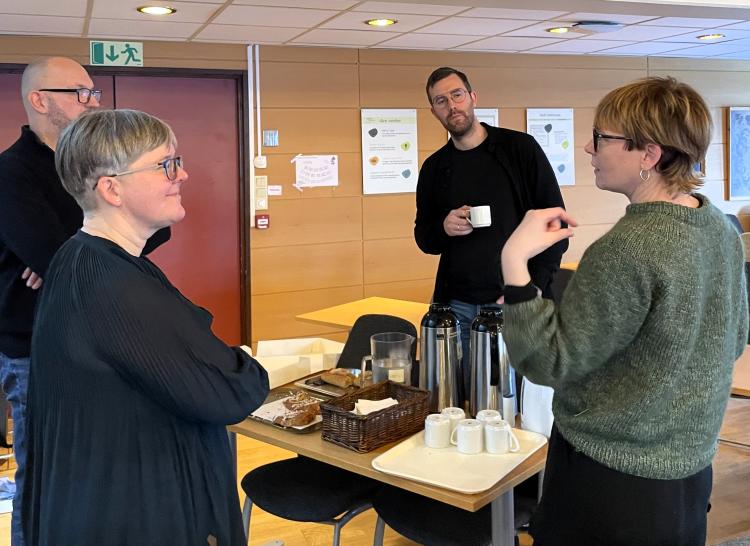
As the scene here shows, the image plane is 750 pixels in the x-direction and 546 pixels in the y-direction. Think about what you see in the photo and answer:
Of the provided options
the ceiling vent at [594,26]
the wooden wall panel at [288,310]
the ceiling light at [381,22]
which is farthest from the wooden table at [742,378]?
the wooden wall panel at [288,310]

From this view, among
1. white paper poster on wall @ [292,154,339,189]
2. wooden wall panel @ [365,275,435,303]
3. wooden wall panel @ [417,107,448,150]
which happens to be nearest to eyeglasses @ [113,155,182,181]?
white paper poster on wall @ [292,154,339,189]

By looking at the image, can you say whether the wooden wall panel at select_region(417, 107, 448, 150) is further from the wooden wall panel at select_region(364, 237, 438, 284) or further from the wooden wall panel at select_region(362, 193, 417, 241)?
the wooden wall panel at select_region(364, 237, 438, 284)

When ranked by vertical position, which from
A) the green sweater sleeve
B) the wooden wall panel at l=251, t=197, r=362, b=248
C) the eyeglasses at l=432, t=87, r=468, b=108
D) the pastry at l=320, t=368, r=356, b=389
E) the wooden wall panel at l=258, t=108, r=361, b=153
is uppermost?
the wooden wall panel at l=258, t=108, r=361, b=153

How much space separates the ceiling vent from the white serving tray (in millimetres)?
3404

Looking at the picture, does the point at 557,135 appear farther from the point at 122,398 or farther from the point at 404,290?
the point at 122,398

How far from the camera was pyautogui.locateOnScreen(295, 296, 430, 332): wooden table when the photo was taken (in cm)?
369

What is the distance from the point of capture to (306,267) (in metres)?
5.38

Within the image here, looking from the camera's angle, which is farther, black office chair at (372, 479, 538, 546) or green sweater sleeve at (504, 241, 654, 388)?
black office chair at (372, 479, 538, 546)

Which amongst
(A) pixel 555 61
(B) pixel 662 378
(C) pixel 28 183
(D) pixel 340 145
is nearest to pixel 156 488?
(B) pixel 662 378

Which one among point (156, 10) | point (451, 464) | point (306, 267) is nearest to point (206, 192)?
point (306, 267)

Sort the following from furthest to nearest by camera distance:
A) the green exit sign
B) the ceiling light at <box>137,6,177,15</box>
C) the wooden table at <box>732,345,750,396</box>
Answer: the green exit sign, the ceiling light at <box>137,6,177,15</box>, the wooden table at <box>732,345,750,396</box>

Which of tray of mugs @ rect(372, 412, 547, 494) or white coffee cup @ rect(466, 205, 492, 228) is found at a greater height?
white coffee cup @ rect(466, 205, 492, 228)

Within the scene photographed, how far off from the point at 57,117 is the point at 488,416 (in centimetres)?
148

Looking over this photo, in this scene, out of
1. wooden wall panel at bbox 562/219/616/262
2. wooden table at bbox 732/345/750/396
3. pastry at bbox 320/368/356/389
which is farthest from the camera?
wooden wall panel at bbox 562/219/616/262
